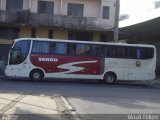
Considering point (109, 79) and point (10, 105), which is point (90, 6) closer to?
point (109, 79)

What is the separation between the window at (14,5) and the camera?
40531mm

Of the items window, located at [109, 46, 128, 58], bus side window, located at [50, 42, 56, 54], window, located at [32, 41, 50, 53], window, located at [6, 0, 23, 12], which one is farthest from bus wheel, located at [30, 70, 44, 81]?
window, located at [6, 0, 23, 12]

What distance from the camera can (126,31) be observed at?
4841cm

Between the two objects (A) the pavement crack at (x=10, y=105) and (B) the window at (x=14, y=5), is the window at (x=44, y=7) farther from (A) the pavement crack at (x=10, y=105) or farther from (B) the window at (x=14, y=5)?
(A) the pavement crack at (x=10, y=105)

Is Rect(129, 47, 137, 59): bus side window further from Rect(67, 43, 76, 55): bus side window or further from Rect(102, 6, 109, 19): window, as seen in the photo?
Rect(102, 6, 109, 19): window

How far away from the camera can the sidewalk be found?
10.5m

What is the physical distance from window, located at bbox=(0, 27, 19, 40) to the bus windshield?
1479cm

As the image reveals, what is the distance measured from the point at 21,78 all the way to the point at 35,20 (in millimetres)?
12206

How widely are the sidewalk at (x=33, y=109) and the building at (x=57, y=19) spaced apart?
2536cm

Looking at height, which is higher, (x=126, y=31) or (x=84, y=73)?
(x=126, y=31)

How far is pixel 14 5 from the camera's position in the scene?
40.8 metres

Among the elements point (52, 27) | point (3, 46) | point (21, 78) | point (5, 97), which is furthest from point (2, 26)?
point (5, 97)

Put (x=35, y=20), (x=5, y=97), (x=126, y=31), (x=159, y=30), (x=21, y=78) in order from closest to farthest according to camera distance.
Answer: (x=5, y=97) → (x=21, y=78) → (x=35, y=20) → (x=159, y=30) → (x=126, y=31)

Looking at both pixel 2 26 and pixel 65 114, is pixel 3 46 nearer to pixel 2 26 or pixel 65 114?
pixel 2 26
